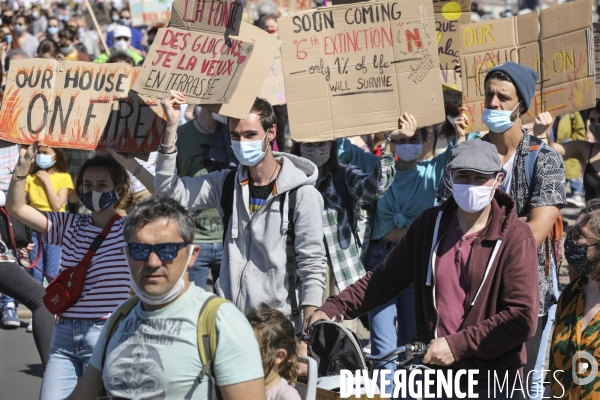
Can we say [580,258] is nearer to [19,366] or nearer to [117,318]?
[117,318]

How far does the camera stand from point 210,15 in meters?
5.31

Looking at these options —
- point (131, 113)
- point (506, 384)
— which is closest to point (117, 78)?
point (131, 113)

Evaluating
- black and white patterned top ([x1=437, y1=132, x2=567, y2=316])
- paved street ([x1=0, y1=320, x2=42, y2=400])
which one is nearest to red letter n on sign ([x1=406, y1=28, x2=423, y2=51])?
black and white patterned top ([x1=437, y1=132, x2=567, y2=316])

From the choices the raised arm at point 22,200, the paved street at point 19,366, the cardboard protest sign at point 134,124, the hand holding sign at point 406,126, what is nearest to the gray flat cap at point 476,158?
the hand holding sign at point 406,126

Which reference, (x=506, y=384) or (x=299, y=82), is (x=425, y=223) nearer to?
(x=506, y=384)

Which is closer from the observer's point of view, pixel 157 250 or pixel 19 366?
pixel 157 250

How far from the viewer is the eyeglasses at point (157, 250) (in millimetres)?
3328

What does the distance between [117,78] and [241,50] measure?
75 centimetres

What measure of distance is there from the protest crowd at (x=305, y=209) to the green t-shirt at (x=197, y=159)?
15mm

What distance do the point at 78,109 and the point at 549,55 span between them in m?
2.94

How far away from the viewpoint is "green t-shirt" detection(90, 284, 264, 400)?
322 cm

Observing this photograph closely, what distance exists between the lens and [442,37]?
6.89 m

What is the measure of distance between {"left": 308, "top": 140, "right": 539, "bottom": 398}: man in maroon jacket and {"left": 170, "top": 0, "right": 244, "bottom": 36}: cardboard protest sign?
1.61 meters

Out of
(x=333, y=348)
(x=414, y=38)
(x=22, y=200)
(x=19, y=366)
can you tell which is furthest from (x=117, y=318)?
(x=19, y=366)
